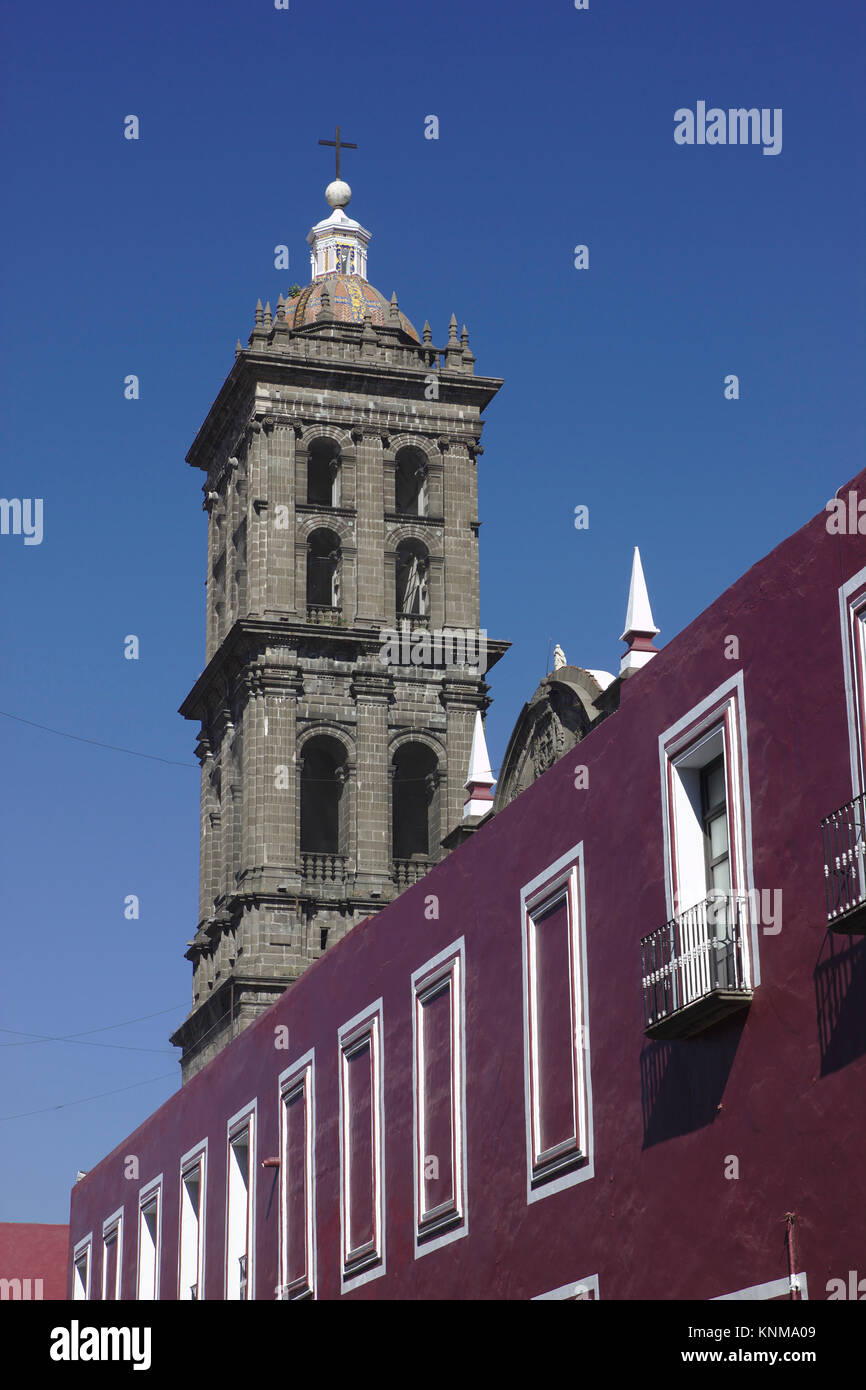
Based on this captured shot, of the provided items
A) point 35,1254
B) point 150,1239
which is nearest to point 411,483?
point 35,1254

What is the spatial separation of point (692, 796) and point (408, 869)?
125 ft

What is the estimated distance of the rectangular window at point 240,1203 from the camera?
30.0 meters

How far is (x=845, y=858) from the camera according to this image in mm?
16078

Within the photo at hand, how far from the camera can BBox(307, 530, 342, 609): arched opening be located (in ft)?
195

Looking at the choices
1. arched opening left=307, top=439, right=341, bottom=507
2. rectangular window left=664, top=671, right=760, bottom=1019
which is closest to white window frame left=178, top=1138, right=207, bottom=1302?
rectangular window left=664, top=671, right=760, bottom=1019

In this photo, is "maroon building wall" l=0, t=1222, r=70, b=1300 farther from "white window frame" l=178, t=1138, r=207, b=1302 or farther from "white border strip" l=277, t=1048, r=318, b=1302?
"white border strip" l=277, t=1048, r=318, b=1302

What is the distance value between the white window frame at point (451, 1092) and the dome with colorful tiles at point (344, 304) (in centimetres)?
3899

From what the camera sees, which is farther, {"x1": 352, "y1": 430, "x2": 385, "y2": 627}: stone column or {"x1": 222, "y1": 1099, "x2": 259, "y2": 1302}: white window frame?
{"x1": 352, "y1": 430, "x2": 385, "y2": 627}: stone column

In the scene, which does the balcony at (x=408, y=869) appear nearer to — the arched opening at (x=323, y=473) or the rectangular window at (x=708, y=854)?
the arched opening at (x=323, y=473)

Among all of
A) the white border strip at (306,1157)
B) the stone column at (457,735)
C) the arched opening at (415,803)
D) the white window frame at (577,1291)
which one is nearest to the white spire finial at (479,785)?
the white border strip at (306,1157)

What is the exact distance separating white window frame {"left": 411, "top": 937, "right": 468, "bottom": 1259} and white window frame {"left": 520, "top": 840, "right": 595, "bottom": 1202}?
5.85ft

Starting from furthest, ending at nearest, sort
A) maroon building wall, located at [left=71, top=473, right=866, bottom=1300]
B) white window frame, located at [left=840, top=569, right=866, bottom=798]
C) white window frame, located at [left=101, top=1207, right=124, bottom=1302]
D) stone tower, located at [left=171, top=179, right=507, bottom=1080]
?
stone tower, located at [left=171, top=179, right=507, bottom=1080] → white window frame, located at [left=101, top=1207, right=124, bottom=1302] → maroon building wall, located at [left=71, top=473, right=866, bottom=1300] → white window frame, located at [left=840, top=569, right=866, bottom=798]

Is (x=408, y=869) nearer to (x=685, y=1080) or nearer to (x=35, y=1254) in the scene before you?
(x=35, y=1254)
